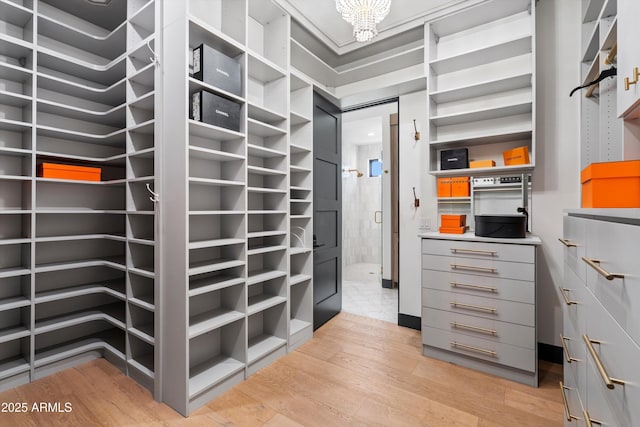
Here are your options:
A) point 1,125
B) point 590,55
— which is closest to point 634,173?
point 590,55

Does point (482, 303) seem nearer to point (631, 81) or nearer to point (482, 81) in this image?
point (631, 81)

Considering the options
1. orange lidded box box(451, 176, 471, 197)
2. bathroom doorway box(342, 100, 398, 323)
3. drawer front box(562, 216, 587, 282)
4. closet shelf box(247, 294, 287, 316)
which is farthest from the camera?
bathroom doorway box(342, 100, 398, 323)

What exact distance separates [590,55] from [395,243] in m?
2.95

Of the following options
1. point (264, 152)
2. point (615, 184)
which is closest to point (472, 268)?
point (615, 184)

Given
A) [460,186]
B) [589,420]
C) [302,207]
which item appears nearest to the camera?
[589,420]

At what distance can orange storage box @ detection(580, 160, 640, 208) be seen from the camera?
3.59 feet

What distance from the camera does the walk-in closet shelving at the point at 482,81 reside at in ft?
7.27

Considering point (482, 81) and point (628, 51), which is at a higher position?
point (482, 81)

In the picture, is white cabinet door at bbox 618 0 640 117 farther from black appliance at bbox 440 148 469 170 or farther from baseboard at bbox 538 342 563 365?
baseboard at bbox 538 342 563 365

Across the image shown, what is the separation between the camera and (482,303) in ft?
6.65

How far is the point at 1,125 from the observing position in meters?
1.84

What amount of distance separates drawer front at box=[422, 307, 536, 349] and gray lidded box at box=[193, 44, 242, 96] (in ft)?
7.27

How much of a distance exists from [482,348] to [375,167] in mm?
4760

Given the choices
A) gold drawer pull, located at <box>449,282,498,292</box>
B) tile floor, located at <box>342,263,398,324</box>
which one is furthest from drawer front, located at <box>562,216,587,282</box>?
tile floor, located at <box>342,263,398,324</box>
